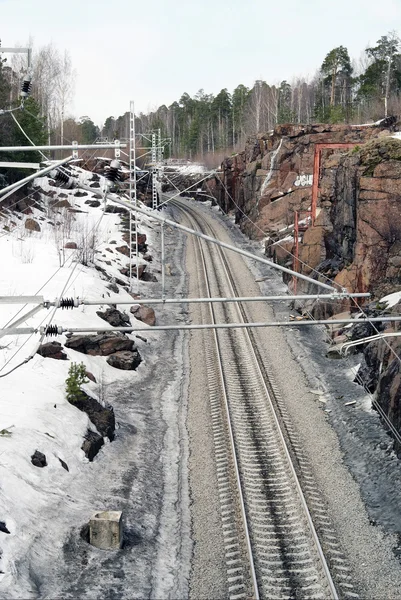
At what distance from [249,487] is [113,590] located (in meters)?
4.32

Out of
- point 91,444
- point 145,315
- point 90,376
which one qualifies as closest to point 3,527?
point 91,444

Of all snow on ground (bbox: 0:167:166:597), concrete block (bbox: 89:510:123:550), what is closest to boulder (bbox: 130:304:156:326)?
snow on ground (bbox: 0:167:166:597)

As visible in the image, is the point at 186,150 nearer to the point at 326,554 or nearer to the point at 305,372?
the point at 305,372

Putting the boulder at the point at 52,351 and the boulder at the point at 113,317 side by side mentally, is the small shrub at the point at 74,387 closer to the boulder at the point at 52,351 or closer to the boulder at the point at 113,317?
Answer: the boulder at the point at 52,351

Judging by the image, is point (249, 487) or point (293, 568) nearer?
point (293, 568)

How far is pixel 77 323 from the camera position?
23359mm

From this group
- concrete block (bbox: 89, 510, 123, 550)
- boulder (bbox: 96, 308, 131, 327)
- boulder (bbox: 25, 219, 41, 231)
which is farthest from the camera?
boulder (bbox: 25, 219, 41, 231)

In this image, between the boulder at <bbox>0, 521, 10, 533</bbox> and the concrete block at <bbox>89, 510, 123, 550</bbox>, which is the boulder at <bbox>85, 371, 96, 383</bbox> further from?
the boulder at <bbox>0, 521, 10, 533</bbox>

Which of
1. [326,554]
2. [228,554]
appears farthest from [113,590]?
[326,554]

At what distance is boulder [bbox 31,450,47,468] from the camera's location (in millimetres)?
13586

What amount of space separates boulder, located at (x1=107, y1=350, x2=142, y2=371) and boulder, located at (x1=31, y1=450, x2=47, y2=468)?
7866 mm

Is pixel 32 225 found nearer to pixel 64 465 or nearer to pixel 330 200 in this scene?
pixel 330 200

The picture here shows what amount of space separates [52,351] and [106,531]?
9.26m

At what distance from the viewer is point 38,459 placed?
1366cm
